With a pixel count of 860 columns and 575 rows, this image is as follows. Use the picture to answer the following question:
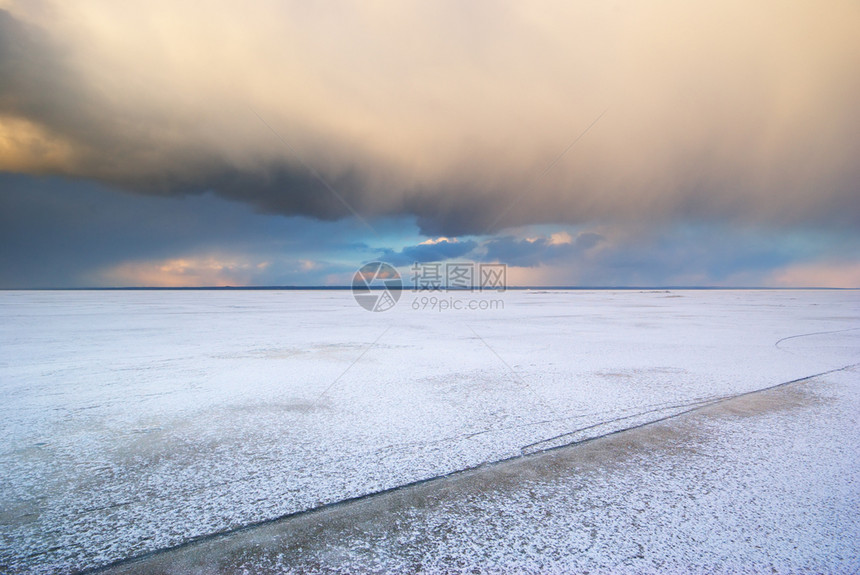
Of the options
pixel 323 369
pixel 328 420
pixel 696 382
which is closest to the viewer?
pixel 328 420

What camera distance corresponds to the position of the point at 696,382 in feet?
17.0

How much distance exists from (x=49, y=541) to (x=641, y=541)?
2936 millimetres

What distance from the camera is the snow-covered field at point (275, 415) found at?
2279 mm

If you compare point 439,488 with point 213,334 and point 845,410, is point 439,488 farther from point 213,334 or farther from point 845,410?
point 213,334

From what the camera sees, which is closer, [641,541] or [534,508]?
[641,541]

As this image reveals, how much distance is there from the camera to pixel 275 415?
12.9 ft

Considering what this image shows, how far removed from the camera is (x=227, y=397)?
179 inches

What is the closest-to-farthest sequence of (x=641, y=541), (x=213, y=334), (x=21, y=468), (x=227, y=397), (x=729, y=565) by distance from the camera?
(x=729, y=565), (x=641, y=541), (x=21, y=468), (x=227, y=397), (x=213, y=334)

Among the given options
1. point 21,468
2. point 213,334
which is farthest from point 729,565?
point 213,334

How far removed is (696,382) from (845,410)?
1.36m

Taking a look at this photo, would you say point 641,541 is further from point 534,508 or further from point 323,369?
point 323,369

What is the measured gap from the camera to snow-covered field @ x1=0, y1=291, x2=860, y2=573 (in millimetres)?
2279

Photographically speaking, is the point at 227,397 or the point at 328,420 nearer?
the point at 328,420

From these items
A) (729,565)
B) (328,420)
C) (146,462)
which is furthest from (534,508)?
(146,462)
